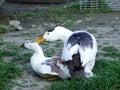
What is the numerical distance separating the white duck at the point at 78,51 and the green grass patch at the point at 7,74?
0.58m

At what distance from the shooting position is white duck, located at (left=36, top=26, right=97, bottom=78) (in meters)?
4.77

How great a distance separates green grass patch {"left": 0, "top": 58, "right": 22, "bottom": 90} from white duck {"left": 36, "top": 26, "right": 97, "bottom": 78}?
1.89 ft

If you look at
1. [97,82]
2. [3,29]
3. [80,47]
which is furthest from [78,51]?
[3,29]

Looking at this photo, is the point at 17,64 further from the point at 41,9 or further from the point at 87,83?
the point at 41,9

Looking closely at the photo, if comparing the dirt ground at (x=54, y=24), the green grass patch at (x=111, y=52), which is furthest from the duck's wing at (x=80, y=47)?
the green grass patch at (x=111, y=52)

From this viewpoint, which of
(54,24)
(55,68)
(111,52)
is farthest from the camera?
(54,24)

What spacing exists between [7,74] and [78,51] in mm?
945

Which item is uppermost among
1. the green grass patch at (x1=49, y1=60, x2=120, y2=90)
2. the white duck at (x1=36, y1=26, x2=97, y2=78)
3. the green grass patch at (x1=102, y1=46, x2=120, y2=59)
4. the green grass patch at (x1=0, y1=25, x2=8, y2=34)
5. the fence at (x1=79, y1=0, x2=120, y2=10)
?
the white duck at (x1=36, y1=26, x2=97, y2=78)

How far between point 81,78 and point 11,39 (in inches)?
117

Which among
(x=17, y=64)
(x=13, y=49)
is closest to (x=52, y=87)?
(x=17, y=64)

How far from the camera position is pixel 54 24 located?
878cm

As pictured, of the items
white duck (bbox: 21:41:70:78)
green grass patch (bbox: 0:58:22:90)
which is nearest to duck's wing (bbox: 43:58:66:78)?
white duck (bbox: 21:41:70:78)

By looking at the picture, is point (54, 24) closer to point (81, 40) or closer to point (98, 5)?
point (98, 5)

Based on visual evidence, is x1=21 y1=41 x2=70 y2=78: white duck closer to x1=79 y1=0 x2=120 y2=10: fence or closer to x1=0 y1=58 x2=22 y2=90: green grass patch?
x1=0 y1=58 x2=22 y2=90: green grass patch
